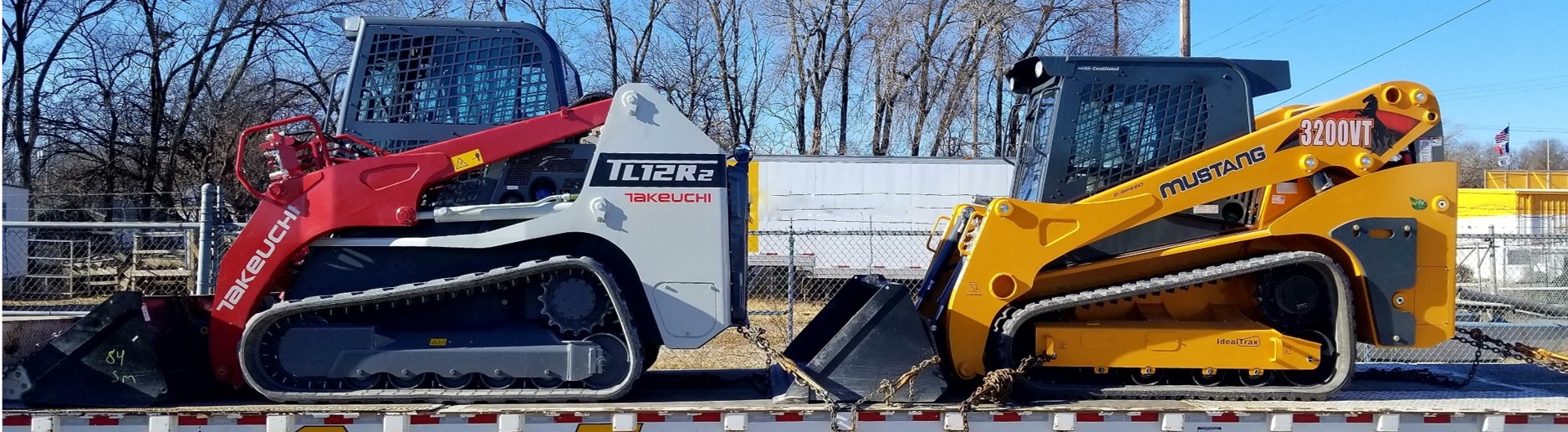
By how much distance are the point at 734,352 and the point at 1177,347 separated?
5.43m

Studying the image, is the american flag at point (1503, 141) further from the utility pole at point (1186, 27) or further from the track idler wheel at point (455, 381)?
the track idler wheel at point (455, 381)

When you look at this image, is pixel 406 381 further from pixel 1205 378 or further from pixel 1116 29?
pixel 1116 29

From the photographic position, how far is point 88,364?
5078mm

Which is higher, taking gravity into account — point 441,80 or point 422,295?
point 441,80

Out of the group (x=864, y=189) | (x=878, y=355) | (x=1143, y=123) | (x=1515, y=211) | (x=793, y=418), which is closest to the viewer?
(x=793, y=418)

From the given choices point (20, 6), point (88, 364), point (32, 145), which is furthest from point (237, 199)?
point (88, 364)

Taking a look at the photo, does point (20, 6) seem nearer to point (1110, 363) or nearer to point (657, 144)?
point (657, 144)

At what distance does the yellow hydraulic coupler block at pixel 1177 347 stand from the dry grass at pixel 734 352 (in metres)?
2.92

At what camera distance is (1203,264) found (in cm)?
537

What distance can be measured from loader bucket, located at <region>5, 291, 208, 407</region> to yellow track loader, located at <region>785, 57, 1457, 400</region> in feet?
10.3

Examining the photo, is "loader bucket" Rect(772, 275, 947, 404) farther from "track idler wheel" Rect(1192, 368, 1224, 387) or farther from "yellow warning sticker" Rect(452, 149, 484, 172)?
"yellow warning sticker" Rect(452, 149, 484, 172)

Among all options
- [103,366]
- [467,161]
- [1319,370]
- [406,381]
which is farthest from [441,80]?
[1319,370]

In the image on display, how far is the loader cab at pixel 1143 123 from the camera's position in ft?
17.7

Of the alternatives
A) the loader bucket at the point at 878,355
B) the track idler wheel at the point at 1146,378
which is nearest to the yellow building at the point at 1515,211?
the track idler wheel at the point at 1146,378
